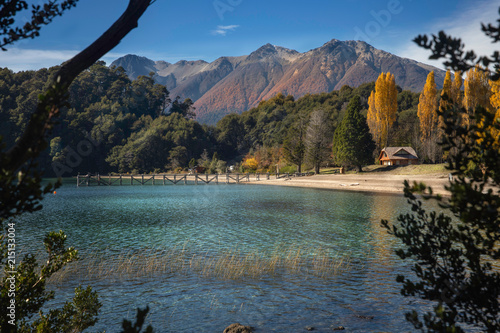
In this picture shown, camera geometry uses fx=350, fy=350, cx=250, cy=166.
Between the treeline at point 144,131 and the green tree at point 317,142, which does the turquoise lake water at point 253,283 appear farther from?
the treeline at point 144,131

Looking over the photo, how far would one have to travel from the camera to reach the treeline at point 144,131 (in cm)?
8731

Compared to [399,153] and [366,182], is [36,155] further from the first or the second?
[399,153]

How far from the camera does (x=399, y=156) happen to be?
5359 centimetres

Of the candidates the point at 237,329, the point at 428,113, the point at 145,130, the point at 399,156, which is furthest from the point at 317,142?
the point at 145,130

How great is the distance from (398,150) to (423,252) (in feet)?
179

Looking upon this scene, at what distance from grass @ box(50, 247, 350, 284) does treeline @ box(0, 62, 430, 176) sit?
60.5 meters

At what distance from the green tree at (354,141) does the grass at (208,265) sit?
137 feet

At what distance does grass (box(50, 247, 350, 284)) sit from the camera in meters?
11.2

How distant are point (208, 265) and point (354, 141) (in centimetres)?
4517

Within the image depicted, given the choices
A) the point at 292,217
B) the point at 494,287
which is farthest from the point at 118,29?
the point at 292,217

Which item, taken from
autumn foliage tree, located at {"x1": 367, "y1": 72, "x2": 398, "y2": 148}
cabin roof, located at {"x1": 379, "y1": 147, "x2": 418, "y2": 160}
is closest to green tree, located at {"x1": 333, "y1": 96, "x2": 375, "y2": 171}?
cabin roof, located at {"x1": 379, "y1": 147, "x2": 418, "y2": 160}

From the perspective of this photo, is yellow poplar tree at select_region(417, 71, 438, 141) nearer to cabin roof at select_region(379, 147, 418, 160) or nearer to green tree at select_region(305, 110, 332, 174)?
cabin roof at select_region(379, 147, 418, 160)

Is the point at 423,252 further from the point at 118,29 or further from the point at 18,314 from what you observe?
the point at 18,314

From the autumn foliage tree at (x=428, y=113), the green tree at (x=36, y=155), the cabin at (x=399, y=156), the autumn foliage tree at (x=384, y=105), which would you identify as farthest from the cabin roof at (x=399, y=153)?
the green tree at (x=36, y=155)
